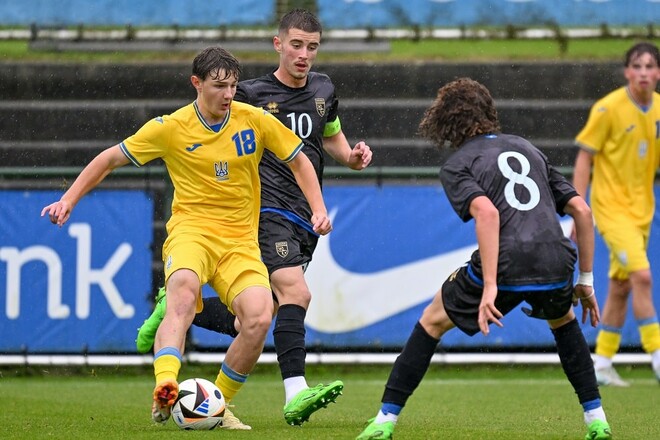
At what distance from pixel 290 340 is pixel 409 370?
1.32 m

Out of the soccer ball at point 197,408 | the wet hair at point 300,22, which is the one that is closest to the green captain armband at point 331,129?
the wet hair at point 300,22

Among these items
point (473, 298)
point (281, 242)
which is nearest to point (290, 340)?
point (281, 242)

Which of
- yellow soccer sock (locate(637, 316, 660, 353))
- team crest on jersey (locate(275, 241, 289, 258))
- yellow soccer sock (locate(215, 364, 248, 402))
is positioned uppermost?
team crest on jersey (locate(275, 241, 289, 258))

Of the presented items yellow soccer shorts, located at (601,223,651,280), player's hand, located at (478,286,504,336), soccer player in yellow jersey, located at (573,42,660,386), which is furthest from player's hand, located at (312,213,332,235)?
yellow soccer shorts, located at (601,223,651,280)

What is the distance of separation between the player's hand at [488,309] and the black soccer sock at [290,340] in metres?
1.63

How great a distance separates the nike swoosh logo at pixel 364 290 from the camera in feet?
35.1

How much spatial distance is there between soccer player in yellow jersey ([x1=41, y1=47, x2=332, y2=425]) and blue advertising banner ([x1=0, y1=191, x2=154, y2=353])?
3826mm

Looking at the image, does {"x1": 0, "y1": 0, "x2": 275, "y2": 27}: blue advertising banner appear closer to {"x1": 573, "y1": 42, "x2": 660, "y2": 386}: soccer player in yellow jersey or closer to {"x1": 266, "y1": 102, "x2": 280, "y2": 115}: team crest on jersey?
{"x1": 573, "y1": 42, "x2": 660, "y2": 386}: soccer player in yellow jersey

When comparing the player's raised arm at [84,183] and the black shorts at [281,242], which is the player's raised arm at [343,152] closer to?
the black shorts at [281,242]

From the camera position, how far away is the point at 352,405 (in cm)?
855

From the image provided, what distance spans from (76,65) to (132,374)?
4706 mm

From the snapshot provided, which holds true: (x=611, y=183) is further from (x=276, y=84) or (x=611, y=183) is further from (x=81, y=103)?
(x=81, y=103)

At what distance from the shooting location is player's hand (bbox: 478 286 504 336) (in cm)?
548

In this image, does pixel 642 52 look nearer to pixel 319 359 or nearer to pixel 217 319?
pixel 319 359
